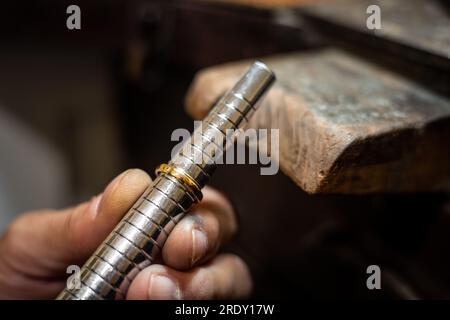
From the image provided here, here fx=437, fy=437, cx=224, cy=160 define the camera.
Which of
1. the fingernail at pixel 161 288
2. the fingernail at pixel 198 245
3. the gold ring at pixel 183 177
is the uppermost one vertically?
the gold ring at pixel 183 177

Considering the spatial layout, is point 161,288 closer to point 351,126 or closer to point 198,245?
point 198,245

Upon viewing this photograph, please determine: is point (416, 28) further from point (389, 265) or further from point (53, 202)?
point (53, 202)

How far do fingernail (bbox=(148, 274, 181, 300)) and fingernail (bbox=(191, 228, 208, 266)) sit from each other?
0.10ft

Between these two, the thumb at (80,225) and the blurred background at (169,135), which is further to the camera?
the blurred background at (169,135)

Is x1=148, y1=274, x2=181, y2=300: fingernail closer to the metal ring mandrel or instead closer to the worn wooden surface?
the metal ring mandrel

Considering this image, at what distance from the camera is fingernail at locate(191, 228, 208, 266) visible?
1.31ft

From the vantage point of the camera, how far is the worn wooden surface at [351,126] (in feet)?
1.36

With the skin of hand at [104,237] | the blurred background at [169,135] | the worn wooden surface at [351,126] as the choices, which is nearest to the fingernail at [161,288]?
the skin of hand at [104,237]

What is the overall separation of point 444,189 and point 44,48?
3.31ft

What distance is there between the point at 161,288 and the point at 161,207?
2.9 inches

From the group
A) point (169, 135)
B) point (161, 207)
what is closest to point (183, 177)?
point (161, 207)

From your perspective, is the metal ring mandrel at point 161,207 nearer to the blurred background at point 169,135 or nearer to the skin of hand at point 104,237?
the skin of hand at point 104,237
